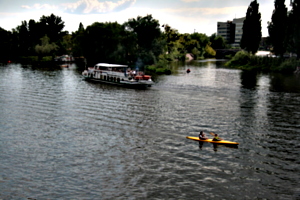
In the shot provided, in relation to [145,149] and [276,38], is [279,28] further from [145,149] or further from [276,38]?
[145,149]

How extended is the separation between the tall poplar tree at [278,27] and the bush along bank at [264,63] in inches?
186

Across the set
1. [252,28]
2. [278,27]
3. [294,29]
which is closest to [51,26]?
[252,28]

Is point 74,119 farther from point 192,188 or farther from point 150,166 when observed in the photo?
point 192,188

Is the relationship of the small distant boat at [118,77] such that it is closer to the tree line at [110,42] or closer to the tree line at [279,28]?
the tree line at [110,42]

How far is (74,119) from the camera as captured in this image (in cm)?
4019

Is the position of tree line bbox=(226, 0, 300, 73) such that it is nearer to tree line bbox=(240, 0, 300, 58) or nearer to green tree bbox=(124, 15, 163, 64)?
tree line bbox=(240, 0, 300, 58)

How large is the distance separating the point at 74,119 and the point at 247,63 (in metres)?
106

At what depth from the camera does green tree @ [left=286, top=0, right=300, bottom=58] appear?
4058 inches

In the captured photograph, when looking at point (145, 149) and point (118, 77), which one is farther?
point (118, 77)

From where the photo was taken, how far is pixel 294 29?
104 meters

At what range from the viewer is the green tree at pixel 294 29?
103m

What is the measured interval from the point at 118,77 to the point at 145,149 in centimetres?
4743

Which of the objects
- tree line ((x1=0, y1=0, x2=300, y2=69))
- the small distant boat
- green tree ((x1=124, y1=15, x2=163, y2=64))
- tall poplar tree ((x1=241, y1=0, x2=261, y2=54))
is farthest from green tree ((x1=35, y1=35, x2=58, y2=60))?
tall poplar tree ((x1=241, y1=0, x2=261, y2=54))

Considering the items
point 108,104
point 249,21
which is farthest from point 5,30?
point 108,104
